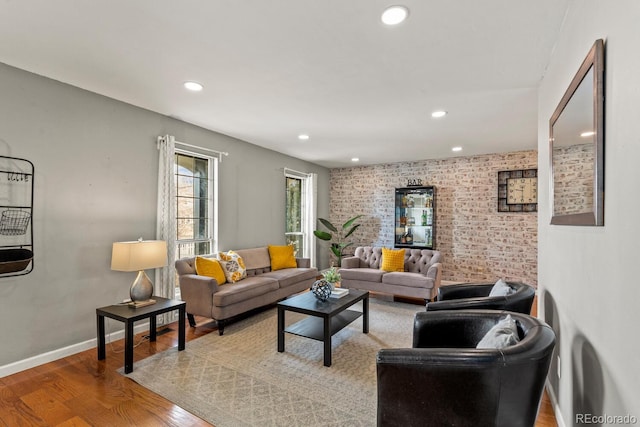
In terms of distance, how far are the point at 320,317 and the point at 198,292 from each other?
4.93 ft

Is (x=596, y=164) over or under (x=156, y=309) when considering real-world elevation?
over

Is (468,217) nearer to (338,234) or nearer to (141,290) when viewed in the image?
(338,234)

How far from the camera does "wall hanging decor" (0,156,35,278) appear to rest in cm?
256

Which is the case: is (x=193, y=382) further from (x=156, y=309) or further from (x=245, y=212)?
(x=245, y=212)

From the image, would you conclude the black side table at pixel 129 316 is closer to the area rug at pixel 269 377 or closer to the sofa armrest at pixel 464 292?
the area rug at pixel 269 377

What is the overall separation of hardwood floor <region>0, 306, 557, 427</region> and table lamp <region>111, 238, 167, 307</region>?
1.86ft

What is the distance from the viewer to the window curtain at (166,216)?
370 centimetres

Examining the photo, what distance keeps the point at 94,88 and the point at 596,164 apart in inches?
156

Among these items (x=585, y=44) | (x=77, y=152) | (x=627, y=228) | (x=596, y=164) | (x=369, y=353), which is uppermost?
(x=585, y=44)

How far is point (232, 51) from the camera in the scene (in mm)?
2324

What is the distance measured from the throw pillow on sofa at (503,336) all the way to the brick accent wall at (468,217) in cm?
472

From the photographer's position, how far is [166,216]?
3.73 m

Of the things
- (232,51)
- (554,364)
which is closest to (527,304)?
(554,364)

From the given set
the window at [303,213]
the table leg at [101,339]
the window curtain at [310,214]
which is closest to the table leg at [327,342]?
the table leg at [101,339]
